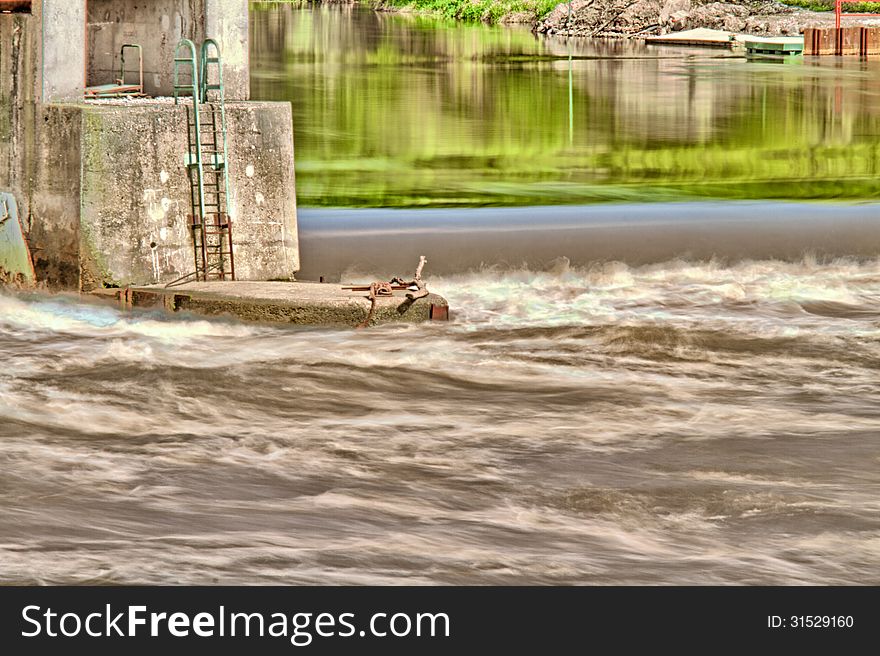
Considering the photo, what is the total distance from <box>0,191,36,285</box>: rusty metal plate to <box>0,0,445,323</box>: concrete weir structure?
0.9 inches

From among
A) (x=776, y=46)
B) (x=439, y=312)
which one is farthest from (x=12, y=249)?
(x=776, y=46)

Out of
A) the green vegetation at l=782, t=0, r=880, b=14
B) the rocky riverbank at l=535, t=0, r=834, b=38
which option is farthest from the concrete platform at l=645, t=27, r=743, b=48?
the green vegetation at l=782, t=0, r=880, b=14

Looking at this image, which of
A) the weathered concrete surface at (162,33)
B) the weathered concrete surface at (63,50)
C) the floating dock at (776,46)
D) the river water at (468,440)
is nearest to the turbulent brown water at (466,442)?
the river water at (468,440)

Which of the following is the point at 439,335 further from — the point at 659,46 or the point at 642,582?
the point at 659,46

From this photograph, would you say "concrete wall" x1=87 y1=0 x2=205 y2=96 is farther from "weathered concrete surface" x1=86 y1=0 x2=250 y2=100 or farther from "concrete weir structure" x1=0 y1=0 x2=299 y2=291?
"concrete weir structure" x1=0 y1=0 x2=299 y2=291

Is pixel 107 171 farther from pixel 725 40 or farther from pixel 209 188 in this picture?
pixel 725 40

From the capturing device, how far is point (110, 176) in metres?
15.6

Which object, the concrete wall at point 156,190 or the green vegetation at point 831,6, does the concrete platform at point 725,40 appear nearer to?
the green vegetation at point 831,6

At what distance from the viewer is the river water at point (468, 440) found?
9211mm

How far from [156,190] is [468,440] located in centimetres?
544

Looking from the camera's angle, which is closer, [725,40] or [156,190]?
[156,190]

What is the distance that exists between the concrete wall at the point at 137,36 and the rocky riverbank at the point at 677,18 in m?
52.5

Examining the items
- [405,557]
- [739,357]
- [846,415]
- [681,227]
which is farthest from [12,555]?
[681,227]

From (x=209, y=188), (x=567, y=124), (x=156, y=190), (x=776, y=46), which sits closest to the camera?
(x=156, y=190)
